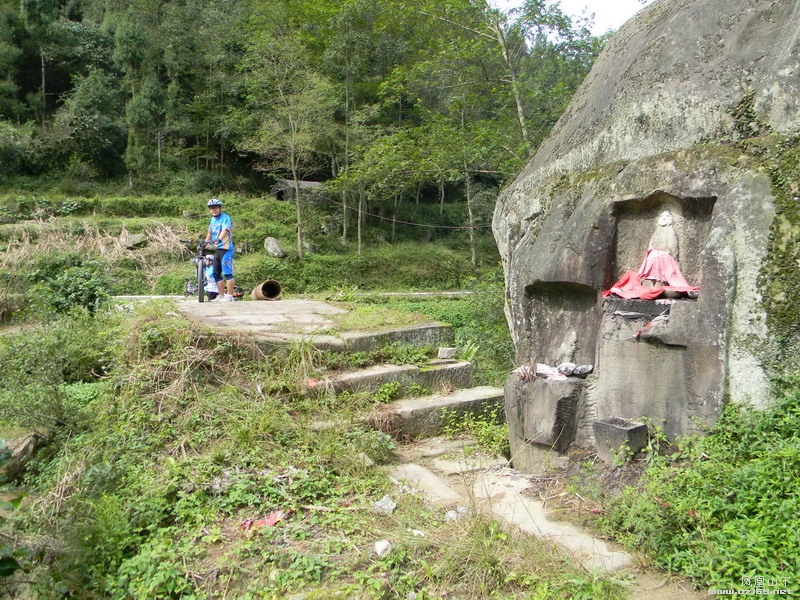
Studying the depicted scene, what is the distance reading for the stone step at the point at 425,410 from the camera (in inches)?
215

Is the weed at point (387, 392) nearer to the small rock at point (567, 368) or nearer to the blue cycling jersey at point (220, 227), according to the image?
the small rock at point (567, 368)

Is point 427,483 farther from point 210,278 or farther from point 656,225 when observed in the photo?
point 210,278

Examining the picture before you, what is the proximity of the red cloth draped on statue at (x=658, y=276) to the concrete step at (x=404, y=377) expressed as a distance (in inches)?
82.1

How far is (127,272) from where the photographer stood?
1864 cm

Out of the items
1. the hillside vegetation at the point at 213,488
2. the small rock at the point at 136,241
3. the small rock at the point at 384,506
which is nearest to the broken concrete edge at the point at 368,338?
the hillside vegetation at the point at 213,488

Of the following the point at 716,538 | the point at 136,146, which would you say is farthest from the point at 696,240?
the point at 136,146

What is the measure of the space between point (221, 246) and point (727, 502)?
7.53 m

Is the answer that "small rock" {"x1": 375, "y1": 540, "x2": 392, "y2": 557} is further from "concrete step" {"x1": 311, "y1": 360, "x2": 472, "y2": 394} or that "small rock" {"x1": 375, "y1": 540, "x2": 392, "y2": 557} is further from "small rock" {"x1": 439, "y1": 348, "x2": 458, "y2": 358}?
"small rock" {"x1": 439, "y1": 348, "x2": 458, "y2": 358}

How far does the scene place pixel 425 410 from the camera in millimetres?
5684

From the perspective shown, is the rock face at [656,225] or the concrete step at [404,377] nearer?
the rock face at [656,225]

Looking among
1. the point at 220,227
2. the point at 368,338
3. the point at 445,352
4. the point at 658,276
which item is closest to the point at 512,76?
the point at 220,227

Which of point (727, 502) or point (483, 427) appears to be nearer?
point (727, 502)

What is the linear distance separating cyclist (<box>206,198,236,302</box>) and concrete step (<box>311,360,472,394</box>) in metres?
4.03

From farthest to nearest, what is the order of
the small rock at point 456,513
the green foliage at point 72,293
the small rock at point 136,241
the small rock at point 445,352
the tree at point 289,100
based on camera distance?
the tree at point 289,100 < the small rock at point 136,241 < the green foliage at point 72,293 < the small rock at point 445,352 < the small rock at point 456,513
